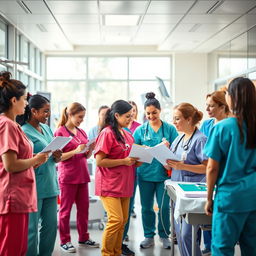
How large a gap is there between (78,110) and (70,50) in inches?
211

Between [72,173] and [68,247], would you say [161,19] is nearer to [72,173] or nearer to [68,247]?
[72,173]

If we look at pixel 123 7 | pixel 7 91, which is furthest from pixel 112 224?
pixel 123 7

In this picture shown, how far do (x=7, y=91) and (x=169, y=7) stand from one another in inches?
138

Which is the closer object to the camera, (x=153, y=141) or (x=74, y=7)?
(x=153, y=141)

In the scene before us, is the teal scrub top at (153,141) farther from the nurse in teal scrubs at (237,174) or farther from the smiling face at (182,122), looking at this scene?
the nurse in teal scrubs at (237,174)

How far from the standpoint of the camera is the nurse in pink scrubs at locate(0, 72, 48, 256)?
2143 millimetres

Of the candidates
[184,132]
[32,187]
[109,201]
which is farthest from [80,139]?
[32,187]

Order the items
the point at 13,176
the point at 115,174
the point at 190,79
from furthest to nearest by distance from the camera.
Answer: the point at 190,79
the point at 115,174
the point at 13,176

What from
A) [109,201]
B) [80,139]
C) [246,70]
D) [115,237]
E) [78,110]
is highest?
[246,70]

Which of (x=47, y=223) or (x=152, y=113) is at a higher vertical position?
(x=152, y=113)

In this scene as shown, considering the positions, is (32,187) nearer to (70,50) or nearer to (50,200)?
(50,200)

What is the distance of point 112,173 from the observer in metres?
3.17

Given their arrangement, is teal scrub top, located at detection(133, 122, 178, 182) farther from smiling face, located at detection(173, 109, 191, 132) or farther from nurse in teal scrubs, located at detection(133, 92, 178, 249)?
smiling face, located at detection(173, 109, 191, 132)

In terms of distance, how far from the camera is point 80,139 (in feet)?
12.2
